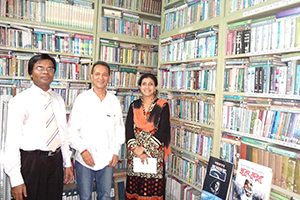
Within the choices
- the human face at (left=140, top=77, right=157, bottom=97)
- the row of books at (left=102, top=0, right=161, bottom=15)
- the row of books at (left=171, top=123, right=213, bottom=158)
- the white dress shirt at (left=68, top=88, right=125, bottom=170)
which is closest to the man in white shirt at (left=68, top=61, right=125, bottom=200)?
the white dress shirt at (left=68, top=88, right=125, bottom=170)

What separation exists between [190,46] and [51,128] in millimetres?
1757

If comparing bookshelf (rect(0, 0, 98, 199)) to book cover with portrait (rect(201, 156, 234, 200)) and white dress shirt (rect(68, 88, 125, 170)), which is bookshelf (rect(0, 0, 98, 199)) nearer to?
white dress shirt (rect(68, 88, 125, 170))

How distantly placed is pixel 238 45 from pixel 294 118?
81 centimetres

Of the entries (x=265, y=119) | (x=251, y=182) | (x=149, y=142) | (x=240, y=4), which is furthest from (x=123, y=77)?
(x=251, y=182)

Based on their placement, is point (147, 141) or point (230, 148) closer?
point (230, 148)

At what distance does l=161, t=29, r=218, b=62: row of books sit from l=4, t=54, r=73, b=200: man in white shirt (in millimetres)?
1540

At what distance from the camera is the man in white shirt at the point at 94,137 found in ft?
6.93

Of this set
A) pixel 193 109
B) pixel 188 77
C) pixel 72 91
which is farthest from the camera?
pixel 72 91

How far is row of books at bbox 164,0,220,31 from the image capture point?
96.0 inches

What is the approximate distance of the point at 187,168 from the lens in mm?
2703

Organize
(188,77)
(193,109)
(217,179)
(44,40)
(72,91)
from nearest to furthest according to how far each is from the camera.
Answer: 1. (217,179)
2. (193,109)
3. (188,77)
4. (44,40)
5. (72,91)

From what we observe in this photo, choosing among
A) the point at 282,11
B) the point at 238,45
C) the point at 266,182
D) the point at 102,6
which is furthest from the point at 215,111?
the point at 102,6

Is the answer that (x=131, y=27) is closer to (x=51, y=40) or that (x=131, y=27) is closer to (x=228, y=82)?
(x=51, y=40)

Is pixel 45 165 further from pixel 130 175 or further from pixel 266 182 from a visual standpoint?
pixel 266 182
